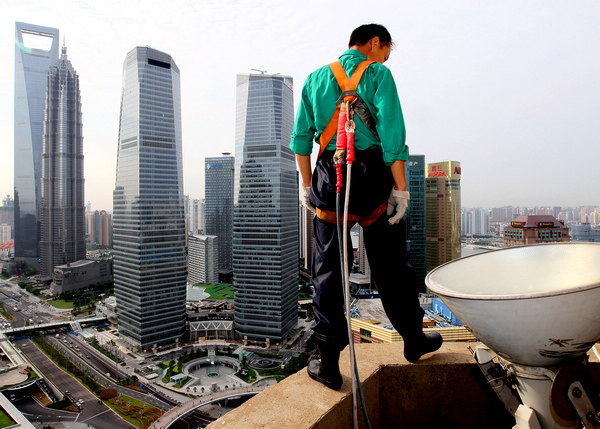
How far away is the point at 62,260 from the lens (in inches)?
2031

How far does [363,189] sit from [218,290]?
4523 cm

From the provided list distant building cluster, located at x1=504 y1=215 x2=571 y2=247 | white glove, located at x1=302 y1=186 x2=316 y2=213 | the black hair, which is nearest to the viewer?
the black hair

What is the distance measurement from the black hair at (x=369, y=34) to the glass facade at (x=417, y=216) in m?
36.0

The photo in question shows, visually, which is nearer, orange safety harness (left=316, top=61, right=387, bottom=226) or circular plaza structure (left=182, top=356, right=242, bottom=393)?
orange safety harness (left=316, top=61, right=387, bottom=226)

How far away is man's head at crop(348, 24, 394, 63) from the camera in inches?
81.8

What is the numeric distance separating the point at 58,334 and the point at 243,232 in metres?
18.8

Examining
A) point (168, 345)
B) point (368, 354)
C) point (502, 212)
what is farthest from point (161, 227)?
point (502, 212)

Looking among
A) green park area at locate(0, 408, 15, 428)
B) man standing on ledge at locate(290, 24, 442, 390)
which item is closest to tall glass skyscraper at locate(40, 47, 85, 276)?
green park area at locate(0, 408, 15, 428)

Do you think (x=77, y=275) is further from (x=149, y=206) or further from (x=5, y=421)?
(x=5, y=421)

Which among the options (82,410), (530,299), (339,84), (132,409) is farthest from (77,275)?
(530,299)

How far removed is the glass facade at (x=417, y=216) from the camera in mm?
37213

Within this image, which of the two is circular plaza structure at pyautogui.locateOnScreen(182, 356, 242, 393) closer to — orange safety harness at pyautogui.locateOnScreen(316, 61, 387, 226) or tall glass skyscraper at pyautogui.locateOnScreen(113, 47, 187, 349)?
tall glass skyscraper at pyautogui.locateOnScreen(113, 47, 187, 349)

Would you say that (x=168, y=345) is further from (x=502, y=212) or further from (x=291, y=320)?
(x=502, y=212)

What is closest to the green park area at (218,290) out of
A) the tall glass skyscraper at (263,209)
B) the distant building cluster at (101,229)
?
the tall glass skyscraper at (263,209)
